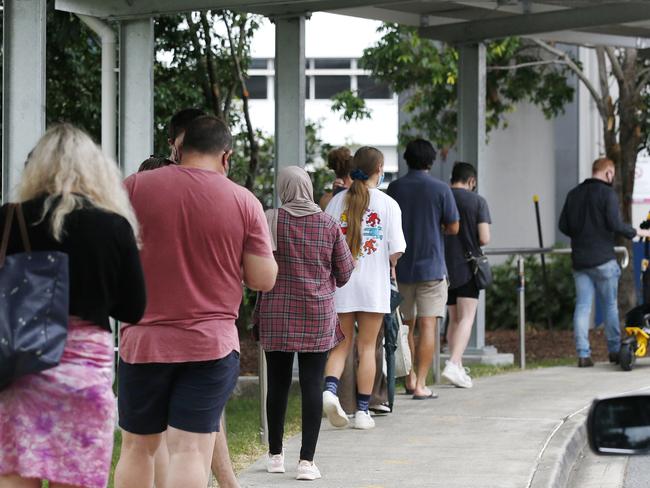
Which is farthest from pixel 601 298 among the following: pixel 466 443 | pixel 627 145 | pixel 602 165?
pixel 466 443

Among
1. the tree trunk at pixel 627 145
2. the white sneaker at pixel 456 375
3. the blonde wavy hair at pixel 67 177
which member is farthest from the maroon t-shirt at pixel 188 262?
the tree trunk at pixel 627 145

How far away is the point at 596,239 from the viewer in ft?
41.7

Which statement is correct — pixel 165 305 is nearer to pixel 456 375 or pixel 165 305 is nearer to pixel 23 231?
pixel 23 231

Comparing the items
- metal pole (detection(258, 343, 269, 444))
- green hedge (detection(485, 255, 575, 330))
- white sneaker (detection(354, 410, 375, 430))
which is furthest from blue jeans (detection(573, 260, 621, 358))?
green hedge (detection(485, 255, 575, 330))

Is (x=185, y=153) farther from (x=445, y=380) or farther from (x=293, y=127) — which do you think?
(x=445, y=380)

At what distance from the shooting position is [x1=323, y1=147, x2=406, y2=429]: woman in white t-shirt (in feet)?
28.4

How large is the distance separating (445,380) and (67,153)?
7.41m

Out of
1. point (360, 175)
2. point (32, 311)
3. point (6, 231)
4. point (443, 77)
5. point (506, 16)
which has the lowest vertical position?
point (32, 311)

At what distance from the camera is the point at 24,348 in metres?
→ 4.25

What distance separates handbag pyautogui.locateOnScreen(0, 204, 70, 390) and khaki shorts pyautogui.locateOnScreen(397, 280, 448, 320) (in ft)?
19.6

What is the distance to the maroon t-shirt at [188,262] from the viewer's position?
5297 mm

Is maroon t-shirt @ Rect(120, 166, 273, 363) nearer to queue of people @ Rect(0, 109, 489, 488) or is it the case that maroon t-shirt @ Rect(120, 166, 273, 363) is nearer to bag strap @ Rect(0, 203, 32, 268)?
queue of people @ Rect(0, 109, 489, 488)

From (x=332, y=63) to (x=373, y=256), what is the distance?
43351 millimetres

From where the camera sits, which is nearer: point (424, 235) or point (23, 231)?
point (23, 231)
